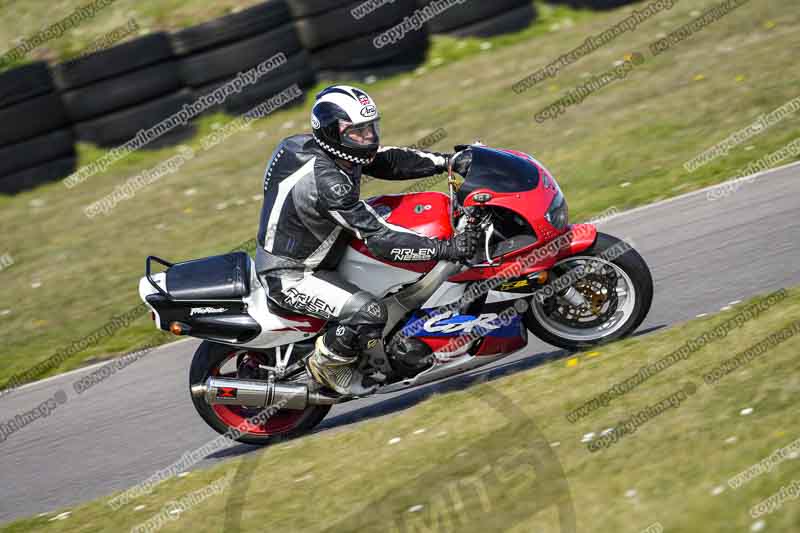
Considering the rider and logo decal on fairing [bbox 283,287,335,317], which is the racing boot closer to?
the rider

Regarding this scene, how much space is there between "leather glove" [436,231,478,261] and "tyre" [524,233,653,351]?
705mm

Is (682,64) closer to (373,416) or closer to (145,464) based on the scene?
(373,416)

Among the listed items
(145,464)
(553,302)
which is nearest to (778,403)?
(553,302)

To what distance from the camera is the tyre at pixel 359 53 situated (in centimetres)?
1391

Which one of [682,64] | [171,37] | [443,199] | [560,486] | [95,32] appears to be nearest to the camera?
[560,486]

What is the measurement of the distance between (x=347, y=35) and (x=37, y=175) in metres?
4.91

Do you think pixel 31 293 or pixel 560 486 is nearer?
pixel 560 486

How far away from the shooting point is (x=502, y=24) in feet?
48.2

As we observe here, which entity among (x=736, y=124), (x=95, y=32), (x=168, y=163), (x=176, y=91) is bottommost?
(x=736, y=124)

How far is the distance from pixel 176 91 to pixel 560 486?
10.3 m

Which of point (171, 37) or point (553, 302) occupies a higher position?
point (171, 37)

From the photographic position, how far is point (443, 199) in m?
5.94

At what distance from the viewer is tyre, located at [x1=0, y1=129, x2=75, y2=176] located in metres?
13.0

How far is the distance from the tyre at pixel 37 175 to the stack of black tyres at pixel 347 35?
3.88 m
